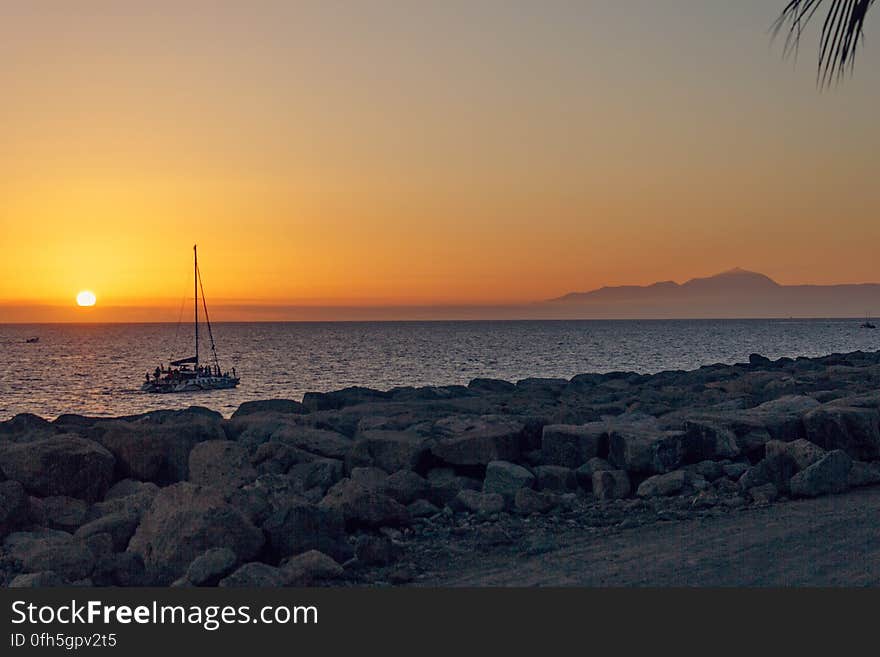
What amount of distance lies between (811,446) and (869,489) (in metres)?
0.77

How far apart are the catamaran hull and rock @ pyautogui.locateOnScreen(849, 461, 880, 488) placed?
50.1 m

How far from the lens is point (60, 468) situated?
392 inches

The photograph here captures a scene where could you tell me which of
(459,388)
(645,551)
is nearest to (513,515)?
(645,551)

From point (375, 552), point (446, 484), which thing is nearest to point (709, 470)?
point (446, 484)

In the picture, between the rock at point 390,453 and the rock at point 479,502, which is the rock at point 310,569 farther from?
the rock at point 390,453

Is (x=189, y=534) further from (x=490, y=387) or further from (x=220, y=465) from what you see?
(x=490, y=387)

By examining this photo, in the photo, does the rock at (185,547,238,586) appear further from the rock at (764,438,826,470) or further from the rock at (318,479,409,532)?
the rock at (764,438,826,470)

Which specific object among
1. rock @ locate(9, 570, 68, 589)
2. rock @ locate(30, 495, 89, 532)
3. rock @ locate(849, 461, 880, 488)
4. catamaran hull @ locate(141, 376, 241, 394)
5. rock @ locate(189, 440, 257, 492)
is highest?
rock @ locate(189, 440, 257, 492)

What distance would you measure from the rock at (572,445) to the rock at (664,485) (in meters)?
1.04

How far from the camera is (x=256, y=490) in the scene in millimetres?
8312

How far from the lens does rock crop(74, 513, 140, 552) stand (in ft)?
25.8

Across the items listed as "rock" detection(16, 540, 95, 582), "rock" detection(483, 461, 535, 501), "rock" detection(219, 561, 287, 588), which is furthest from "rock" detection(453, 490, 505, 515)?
"rock" detection(16, 540, 95, 582)

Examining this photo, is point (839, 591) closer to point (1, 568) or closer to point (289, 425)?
point (1, 568)

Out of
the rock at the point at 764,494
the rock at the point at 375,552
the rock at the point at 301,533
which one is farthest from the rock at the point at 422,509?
the rock at the point at 764,494
